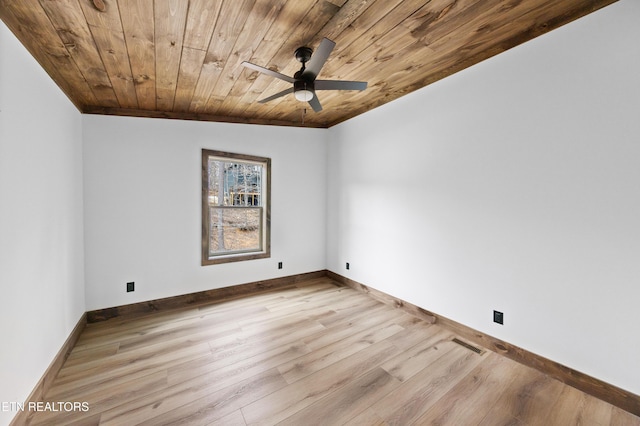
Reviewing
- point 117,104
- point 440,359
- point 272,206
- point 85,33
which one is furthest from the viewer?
point 272,206

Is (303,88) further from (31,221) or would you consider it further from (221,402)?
(221,402)

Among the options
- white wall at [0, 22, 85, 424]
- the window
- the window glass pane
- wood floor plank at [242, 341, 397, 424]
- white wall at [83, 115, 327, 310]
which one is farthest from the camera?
the window glass pane

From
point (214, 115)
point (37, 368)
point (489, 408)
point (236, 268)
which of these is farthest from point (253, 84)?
point (489, 408)

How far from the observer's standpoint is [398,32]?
1.88 metres

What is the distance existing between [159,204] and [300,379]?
2699mm

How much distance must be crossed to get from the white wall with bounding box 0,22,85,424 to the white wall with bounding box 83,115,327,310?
0.50 m

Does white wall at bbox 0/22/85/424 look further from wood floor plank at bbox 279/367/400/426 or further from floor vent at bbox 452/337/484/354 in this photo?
floor vent at bbox 452/337/484/354

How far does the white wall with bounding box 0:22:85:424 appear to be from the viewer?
146 cm

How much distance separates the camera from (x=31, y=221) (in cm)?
174

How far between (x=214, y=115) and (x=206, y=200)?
1.18m

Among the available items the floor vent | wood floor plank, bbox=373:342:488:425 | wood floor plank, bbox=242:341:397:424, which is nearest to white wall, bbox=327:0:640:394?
the floor vent

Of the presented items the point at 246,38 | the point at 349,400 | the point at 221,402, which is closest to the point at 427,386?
Result: the point at 349,400

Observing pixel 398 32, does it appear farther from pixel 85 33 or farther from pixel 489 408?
pixel 489 408

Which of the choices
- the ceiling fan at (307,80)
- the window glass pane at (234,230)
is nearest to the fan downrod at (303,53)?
the ceiling fan at (307,80)
